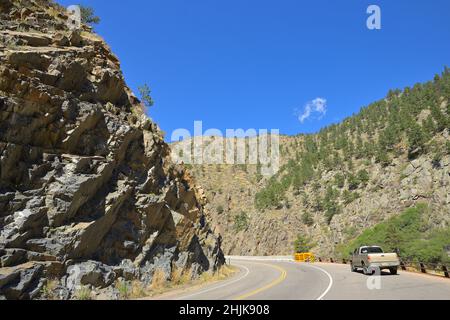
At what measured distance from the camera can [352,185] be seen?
72.6m

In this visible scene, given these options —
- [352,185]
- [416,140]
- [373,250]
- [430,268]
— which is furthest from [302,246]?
[373,250]

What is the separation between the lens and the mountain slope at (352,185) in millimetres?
59312

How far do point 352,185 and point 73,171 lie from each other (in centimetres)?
6303

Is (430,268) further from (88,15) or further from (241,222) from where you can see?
(241,222)

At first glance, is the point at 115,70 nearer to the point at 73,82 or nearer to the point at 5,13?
the point at 73,82

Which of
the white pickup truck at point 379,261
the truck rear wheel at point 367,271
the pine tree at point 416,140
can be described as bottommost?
the truck rear wheel at point 367,271

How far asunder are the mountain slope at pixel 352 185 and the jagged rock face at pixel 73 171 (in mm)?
37384

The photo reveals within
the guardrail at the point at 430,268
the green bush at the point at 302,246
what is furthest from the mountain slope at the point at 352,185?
the guardrail at the point at 430,268

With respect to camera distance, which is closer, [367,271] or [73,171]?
[73,171]

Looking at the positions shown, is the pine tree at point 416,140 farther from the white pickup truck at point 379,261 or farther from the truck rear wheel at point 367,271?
the truck rear wheel at point 367,271

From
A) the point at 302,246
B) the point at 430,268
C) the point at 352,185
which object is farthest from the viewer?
the point at 352,185

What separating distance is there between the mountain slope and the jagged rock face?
123 feet

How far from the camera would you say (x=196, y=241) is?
27562 mm
